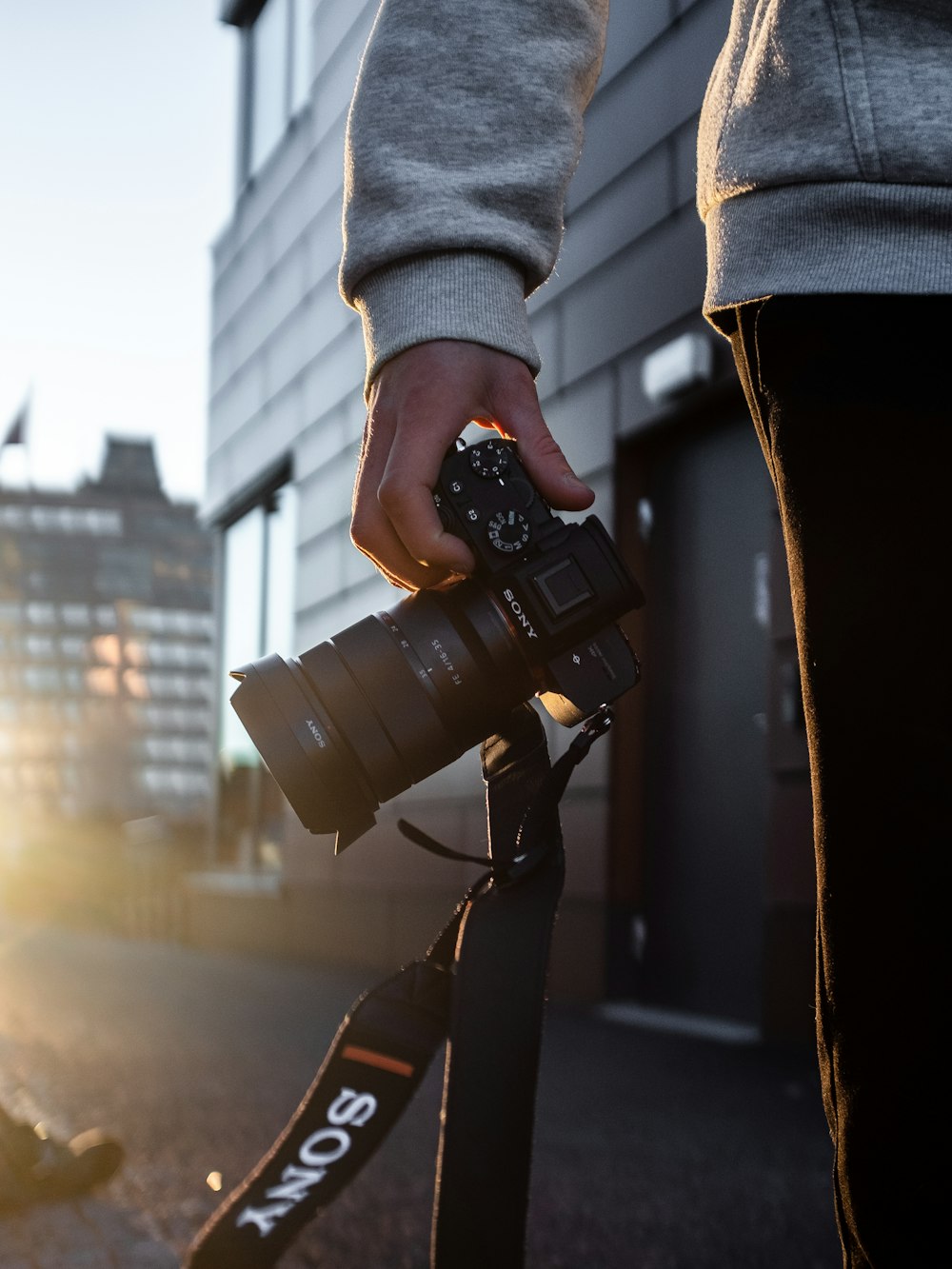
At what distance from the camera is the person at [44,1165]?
6.89ft

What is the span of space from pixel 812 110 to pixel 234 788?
31.7 ft

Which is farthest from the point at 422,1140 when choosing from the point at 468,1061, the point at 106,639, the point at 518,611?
the point at 106,639

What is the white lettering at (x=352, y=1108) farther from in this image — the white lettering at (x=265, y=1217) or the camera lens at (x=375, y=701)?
the camera lens at (x=375, y=701)

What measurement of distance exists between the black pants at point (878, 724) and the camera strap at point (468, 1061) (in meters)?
0.33

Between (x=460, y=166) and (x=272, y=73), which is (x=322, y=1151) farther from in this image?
(x=272, y=73)

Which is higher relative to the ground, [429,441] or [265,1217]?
[429,441]

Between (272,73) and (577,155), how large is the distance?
30.0 ft

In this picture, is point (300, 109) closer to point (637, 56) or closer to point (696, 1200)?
point (637, 56)

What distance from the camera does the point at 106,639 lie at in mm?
76625

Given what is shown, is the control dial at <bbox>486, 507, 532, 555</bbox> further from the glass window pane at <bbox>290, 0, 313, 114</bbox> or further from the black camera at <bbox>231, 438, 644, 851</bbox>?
the glass window pane at <bbox>290, 0, 313, 114</bbox>

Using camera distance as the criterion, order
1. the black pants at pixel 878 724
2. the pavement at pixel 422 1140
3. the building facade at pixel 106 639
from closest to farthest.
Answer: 1. the black pants at pixel 878 724
2. the pavement at pixel 422 1140
3. the building facade at pixel 106 639

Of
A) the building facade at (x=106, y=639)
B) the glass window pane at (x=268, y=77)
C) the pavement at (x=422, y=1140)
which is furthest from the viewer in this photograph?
the building facade at (x=106, y=639)

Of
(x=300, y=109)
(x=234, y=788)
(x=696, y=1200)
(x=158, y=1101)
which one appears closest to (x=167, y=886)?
(x=234, y=788)

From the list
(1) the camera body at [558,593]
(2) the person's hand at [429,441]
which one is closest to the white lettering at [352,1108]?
(1) the camera body at [558,593]
